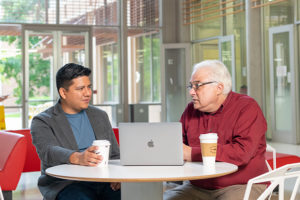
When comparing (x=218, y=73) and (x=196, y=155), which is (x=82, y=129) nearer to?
(x=196, y=155)

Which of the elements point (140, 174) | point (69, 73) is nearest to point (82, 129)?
point (69, 73)

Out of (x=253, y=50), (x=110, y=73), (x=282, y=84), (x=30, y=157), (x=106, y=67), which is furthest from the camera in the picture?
(x=110, y=73)

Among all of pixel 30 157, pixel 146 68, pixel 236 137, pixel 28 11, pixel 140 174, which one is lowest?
pixel 30 157

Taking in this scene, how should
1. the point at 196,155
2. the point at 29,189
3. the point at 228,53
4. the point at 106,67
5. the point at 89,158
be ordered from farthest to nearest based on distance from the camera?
the point at 106,67 < the point at 228,53 < the point at 29,189 < the point at 196,155 < the point at 89,158

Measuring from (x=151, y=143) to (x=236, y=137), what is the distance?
0.58 metres

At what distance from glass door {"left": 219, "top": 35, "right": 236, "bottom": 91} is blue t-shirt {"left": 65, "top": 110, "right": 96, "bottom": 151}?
26.3 ft

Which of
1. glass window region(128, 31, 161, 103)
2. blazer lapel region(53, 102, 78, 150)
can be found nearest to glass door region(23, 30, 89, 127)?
glass window region(128, 31, 161, 103)

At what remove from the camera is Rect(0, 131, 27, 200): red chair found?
444cm

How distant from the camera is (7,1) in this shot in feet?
35.8

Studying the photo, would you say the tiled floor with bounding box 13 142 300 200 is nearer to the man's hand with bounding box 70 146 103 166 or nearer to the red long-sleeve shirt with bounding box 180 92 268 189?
the red long-sleeve shirt with bounding box 180 92 268 189

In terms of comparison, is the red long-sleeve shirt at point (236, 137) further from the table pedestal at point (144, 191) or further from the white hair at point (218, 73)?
the table pedestal at point (144, 191)

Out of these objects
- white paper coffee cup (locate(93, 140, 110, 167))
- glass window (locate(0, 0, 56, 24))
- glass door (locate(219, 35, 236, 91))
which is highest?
glass window (locate(0, 0, 56, 24))

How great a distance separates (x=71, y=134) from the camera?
2.98m

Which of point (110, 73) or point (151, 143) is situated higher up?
point (110, 73)
